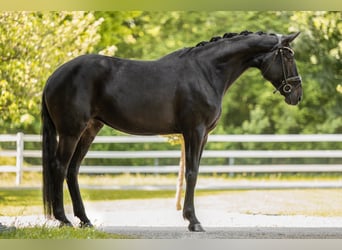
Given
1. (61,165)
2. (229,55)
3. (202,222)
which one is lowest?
(202,222)

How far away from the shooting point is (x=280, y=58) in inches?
221

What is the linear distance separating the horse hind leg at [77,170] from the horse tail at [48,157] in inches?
7.3

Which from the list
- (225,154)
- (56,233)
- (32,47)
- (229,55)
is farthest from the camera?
(225,154)

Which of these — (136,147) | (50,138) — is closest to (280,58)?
(50,138)

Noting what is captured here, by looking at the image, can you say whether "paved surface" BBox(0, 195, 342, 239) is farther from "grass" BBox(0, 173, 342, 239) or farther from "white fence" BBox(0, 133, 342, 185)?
Answer: "white fence" BBox(0, 133, 342, 185)

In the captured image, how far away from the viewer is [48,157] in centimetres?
558

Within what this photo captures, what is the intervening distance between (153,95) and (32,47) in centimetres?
389

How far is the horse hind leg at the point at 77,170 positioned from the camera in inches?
223

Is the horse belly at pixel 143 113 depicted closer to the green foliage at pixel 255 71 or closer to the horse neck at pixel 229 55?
the horse neck at pixel 229 55

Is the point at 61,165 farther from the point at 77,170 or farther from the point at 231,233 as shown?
the point at 231,233

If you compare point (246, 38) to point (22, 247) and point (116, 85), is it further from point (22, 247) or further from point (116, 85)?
point (22, 247)

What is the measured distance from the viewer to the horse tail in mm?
5551

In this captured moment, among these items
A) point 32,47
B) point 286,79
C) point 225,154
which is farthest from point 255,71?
point 286,79
